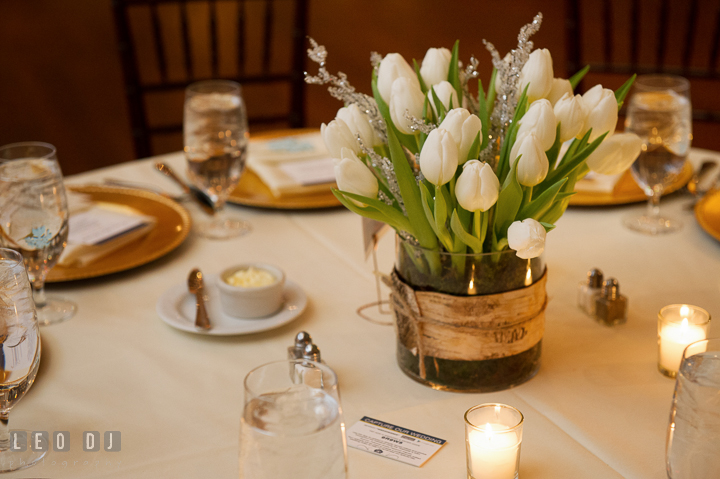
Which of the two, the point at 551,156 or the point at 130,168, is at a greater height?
the point at 551,156

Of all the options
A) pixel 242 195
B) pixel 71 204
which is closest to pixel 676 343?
pixel 242 195

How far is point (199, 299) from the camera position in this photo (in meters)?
0.98

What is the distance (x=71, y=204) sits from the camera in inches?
51.2

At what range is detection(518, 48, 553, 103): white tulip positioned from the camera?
0.75 metres

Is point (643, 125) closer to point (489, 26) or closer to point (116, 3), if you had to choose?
point (116, 3)

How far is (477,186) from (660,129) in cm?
65

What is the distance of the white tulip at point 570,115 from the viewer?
729 mm

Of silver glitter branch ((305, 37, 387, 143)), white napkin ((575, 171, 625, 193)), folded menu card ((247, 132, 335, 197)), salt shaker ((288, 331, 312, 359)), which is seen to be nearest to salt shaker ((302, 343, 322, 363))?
salt shaker ((288, 331, 312, 359))

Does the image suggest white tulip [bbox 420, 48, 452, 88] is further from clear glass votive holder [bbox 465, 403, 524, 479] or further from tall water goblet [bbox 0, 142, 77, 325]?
tall water goblet [bbox 0, 142, 77, 325]

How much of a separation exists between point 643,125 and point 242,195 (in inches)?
28.4

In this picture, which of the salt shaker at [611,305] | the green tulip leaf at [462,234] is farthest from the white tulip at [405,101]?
the salt shaker at [611,305]

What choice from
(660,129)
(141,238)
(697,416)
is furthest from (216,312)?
(660,129)

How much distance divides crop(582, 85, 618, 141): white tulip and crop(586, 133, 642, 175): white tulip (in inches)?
1.0

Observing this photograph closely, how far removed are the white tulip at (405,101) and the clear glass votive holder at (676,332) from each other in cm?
38
